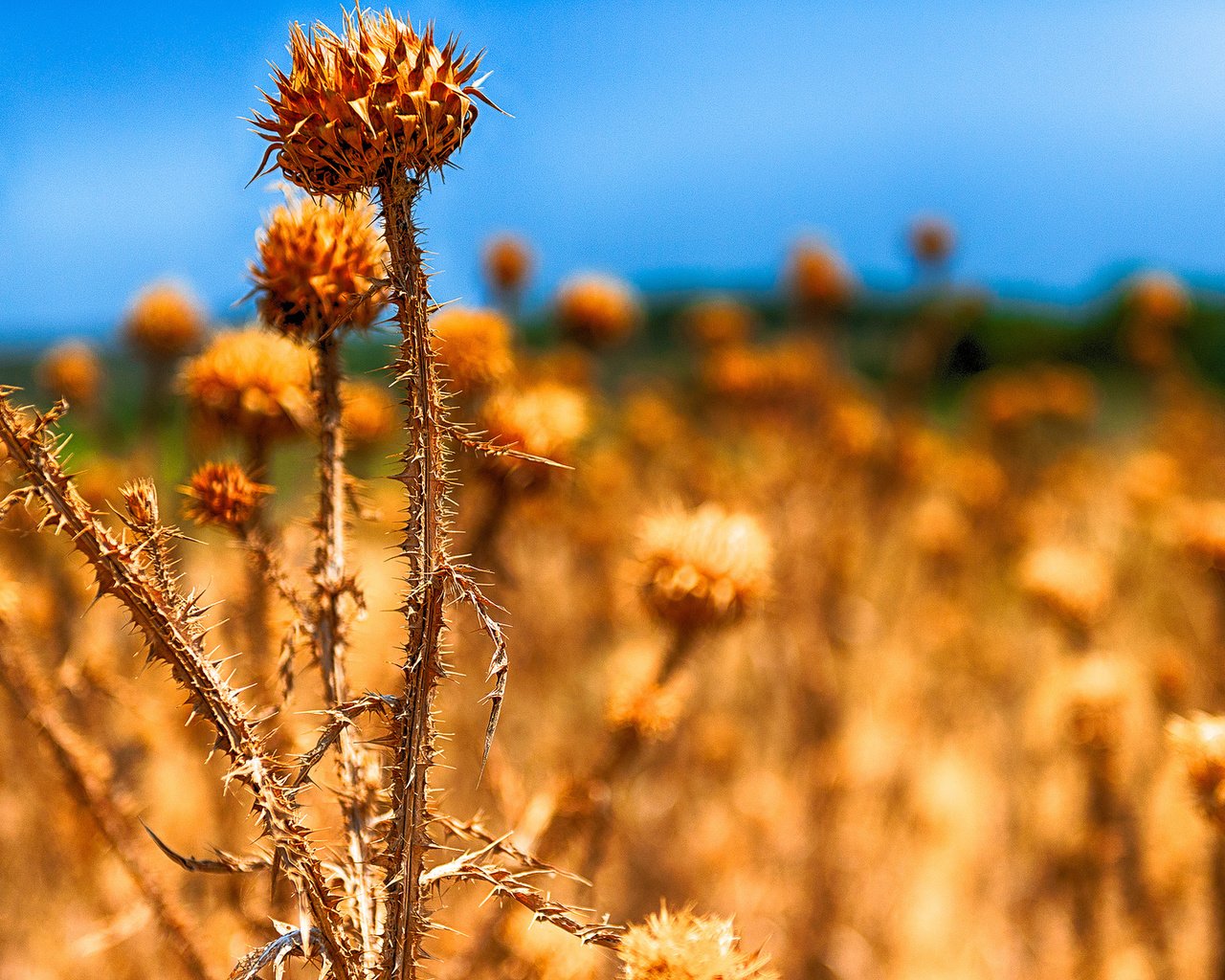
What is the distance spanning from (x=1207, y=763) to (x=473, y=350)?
1.05m

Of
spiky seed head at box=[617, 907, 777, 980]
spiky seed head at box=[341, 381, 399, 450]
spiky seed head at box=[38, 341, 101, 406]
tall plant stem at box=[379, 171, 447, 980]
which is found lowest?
spiky seed head at box=[617, 907, 777, 980]

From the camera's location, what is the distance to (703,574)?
1230 mm

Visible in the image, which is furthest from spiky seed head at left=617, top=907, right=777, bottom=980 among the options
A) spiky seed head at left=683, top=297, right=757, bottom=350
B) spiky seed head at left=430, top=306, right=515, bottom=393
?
spiky seed head at left=683, top=297, right=757, bottom=350

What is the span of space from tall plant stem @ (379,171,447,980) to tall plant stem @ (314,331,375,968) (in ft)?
0.22

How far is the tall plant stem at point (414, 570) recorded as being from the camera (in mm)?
508

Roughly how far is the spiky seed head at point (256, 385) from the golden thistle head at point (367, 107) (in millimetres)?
588

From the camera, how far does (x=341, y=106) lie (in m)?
0.51

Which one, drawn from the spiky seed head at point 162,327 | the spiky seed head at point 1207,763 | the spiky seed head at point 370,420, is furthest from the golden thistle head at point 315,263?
the spiky seed head at point 162,327

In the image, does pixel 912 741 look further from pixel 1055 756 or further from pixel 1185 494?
pixel 1185 494

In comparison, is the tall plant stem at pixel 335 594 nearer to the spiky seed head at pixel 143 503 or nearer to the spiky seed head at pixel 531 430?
the spiky seed head at pixel 143 503

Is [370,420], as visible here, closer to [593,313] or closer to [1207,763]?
[593,313]

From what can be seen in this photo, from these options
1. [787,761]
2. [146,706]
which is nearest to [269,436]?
[146,706]

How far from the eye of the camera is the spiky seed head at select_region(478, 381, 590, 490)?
50.9 inches

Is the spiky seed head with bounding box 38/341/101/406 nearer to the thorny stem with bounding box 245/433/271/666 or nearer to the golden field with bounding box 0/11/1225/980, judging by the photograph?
the golden field with bounding box 0/11/1225/980
